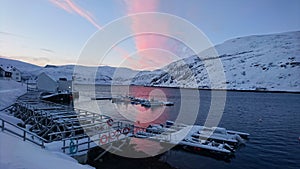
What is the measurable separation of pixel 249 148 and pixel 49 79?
62.2 metres

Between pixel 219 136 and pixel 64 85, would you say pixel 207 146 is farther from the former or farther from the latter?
pixel 64 85

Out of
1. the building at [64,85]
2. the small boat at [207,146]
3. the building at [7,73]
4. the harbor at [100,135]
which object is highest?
the building at [7,73]

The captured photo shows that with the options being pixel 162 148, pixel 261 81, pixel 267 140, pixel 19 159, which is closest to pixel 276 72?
pixel 261 81

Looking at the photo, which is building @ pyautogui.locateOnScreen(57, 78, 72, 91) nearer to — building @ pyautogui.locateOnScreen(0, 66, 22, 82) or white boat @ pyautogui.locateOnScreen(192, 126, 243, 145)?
building @ pyautogui.locateOnScreen(0, 66, 22, 82)

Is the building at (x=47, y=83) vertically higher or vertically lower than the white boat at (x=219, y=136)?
higher

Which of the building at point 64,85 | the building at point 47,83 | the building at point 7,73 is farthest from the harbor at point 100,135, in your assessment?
the building at point 7,73

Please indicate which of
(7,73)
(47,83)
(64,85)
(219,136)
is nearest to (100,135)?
(219,136)

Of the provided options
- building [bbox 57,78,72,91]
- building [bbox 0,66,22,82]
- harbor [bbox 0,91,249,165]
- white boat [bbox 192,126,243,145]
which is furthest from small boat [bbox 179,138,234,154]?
building [bbox 0,66,22,82]

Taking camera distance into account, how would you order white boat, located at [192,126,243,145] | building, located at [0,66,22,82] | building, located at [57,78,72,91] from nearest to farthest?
white boat, located at [192,126,243,145]
building, located at [57,78,72,91]
building, located at [0,66,22,82]

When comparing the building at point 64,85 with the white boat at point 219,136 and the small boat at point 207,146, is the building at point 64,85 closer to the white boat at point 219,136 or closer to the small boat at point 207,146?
the white boat at point 219,136

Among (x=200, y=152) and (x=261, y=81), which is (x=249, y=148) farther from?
(x=261, y=81)

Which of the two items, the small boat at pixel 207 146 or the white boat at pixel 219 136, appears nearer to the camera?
the small boat at pixel 207 146

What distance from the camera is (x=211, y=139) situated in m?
25.5

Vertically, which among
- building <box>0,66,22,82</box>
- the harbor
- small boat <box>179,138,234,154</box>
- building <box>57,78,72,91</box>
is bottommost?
small boat <box>179,138,234,154</box>
